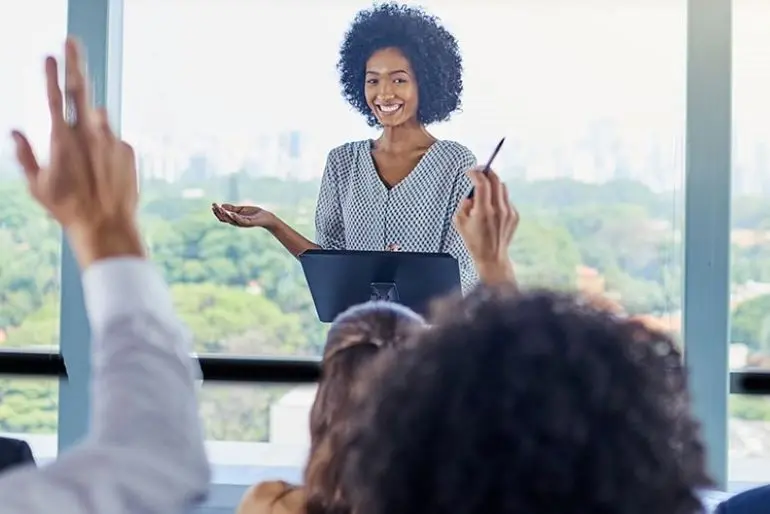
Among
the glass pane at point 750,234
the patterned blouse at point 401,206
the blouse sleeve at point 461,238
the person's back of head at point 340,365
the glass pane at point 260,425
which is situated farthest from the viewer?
the glass pane at point 260,425

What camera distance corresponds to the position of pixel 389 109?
338 centimetres

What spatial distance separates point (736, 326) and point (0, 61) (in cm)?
305

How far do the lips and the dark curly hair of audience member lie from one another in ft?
8.78

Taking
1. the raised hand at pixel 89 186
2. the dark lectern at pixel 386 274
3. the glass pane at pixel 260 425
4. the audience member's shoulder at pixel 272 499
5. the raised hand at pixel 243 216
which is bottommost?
the glass pane at pixel 260 425

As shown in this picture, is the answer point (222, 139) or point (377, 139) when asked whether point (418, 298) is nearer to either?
point (377, 139)

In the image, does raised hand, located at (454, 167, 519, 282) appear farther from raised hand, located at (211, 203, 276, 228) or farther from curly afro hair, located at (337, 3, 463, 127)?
curly afro hair, located at (337, 3, 463, 127)

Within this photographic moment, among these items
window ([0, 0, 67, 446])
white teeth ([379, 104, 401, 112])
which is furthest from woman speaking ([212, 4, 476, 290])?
window ([0, 0, 67, 446])

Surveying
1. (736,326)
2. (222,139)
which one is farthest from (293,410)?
(736,326)

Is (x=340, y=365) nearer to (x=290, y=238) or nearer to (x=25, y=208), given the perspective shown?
(x=290, y=238)

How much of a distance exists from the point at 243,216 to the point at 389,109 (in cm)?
64

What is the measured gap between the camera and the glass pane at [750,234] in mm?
3686

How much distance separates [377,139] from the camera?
3414 mm

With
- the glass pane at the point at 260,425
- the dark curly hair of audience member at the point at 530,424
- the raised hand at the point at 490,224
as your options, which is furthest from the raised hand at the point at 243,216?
the dark curly hair of audience member at the point at 530,424

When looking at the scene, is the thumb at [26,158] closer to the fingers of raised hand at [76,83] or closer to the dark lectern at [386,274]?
the fingers of raised hand at [76,83]
